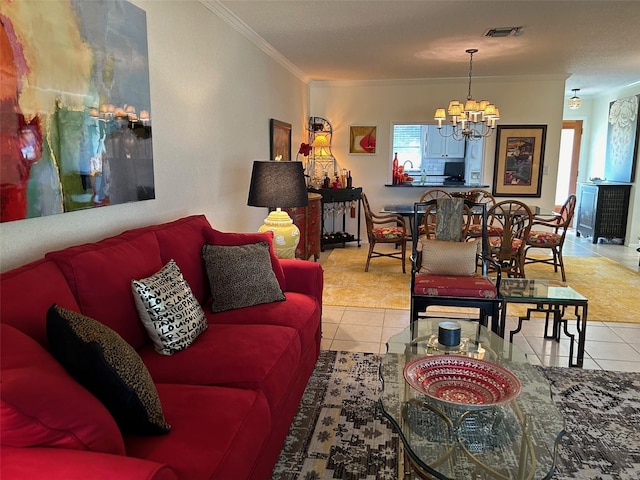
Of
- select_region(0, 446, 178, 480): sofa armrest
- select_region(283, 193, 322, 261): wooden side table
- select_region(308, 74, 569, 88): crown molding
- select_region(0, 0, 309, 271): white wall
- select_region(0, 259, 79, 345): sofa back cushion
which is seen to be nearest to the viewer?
select_region(0, 446, 178, 480): sofa armrest

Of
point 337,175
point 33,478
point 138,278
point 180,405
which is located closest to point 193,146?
point 138,278

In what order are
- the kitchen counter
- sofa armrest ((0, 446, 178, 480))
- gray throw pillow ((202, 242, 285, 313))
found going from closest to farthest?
sofa armrest ((0, 446, 178, 480))
gray throw pillow ((202, 242, 285, 313))
the kitchen counter

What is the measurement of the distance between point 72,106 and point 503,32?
353 cm

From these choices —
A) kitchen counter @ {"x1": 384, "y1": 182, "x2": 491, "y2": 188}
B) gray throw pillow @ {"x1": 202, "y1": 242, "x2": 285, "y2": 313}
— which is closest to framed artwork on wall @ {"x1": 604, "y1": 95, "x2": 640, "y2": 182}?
kitchen counter @ {"x1": 384, "y1": 182, "x2": 491, "y2": 188}

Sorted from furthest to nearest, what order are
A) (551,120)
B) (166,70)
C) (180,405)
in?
(551,120) → (166,70) → (180,405)

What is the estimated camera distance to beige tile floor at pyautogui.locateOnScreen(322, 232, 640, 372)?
302 centimetres

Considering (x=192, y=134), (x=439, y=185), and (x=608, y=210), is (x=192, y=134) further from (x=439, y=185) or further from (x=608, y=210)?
(x=608, y=210)

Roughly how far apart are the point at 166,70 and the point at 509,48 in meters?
3.46

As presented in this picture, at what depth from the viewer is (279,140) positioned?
5.06 m

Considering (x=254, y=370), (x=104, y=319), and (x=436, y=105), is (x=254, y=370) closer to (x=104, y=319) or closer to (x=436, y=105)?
(x=104, y=319)

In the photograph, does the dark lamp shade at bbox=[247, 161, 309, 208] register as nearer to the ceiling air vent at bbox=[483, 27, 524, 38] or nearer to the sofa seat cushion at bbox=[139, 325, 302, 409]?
the sofa seat cushion at bbox=[139, 325, 302, 409]

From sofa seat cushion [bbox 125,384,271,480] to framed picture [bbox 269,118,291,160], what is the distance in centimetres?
351

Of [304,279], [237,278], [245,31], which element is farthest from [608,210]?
[237,278]

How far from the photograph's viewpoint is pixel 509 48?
4.57 meters
